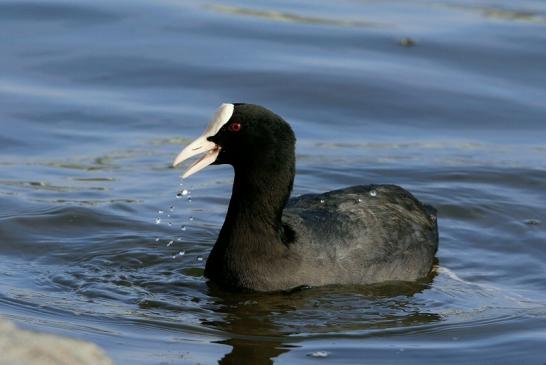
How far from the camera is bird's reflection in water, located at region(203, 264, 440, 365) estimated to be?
21.1 ft

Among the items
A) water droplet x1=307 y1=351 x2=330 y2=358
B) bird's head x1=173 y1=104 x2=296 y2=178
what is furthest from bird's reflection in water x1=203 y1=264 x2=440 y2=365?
bird's head x1=173 y1=104 x2=296 y2=178

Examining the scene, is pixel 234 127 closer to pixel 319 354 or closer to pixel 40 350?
pixel 319 354

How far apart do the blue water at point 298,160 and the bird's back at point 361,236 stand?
0.44 ft

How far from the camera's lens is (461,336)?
6586 mm

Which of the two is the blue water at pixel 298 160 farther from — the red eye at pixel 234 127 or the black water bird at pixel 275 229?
the red eye at pixel 234 127

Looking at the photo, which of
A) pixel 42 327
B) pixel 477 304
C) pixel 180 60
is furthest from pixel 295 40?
pixel 42 327

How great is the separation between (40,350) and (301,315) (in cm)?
269

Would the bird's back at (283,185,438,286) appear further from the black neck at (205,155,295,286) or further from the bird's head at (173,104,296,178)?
the bird's head at (173,104,296,178)

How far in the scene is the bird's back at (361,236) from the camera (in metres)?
7.43

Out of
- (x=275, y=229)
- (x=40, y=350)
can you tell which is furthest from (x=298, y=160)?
(x=40, y=350)

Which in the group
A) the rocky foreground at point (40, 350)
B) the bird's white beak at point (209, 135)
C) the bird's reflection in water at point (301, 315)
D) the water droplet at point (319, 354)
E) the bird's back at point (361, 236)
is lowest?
the water droplet at point (319, 354)

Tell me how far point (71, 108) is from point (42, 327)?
471cm

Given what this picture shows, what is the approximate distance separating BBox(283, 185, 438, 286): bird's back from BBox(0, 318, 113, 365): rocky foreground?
2881mm

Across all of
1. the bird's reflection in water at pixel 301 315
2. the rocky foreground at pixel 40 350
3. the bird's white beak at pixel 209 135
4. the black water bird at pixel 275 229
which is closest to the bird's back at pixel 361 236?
the black water bird at pixel 275 229
